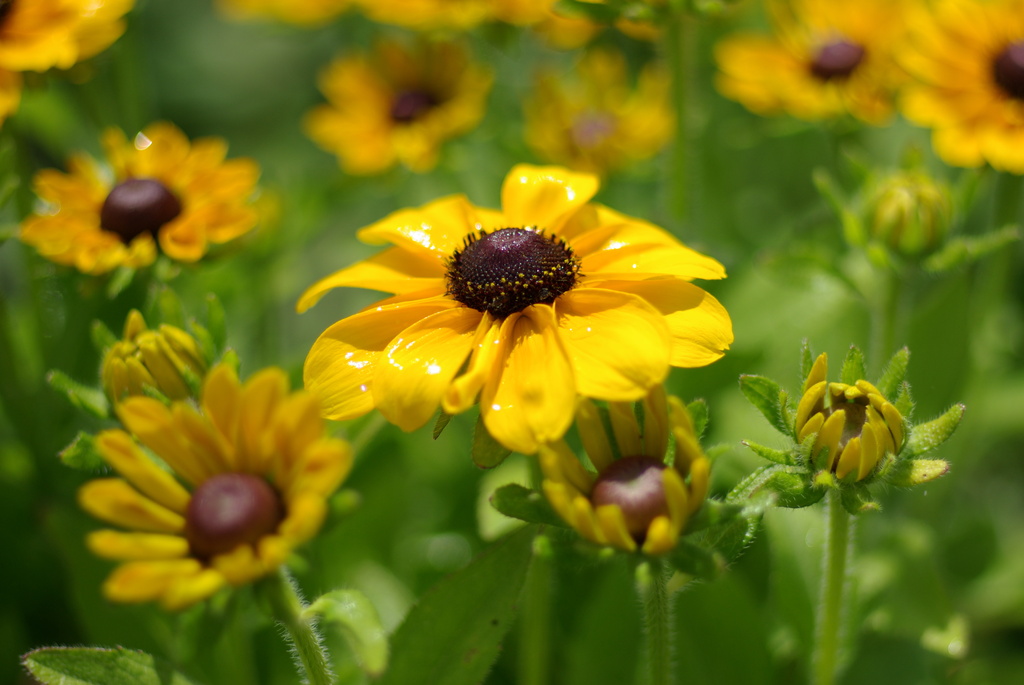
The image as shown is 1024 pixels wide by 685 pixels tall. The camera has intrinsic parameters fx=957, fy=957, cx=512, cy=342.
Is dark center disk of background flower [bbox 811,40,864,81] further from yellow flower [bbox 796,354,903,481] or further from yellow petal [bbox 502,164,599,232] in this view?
yellow flower [bbox 796,354,903,481]

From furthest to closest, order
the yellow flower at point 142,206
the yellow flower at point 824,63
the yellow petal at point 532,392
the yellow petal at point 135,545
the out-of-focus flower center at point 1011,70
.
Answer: the yellow flower at point 824,63
the out-of-focus flower center at point 1011,70
the yellow flower at point 142,206
the yellow petal at point 532,392
the yellow petal at point 135,545

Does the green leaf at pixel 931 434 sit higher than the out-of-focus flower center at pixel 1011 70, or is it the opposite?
the out-of-focus flower center at pixel 1011 70

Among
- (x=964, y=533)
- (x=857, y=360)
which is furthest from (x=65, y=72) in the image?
(x=964, y=533)

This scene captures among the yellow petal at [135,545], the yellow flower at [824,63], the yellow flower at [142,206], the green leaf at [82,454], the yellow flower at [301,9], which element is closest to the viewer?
the yellow petal at [135,545]

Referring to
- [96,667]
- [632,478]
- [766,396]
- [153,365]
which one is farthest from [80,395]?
[766,396]

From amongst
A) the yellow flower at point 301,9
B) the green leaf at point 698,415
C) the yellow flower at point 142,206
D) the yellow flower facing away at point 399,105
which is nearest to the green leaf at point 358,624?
the green leaf at point 698,415

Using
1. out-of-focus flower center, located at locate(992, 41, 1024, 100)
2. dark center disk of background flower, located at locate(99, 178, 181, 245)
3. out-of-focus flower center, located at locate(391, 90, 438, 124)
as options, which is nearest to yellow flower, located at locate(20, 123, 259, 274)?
dark center disk of background flower, located at locate(99, 178, 181, 245)

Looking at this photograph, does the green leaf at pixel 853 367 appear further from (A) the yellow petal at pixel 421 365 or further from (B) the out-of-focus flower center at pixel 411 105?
(B) the out-of-focus flower center at pixel 411 105
